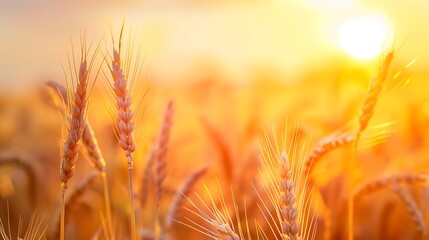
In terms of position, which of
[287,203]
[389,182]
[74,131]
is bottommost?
[389,182]

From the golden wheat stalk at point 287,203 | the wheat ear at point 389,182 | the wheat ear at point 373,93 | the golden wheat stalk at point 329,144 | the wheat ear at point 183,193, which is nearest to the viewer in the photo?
the golden wheat stalk at point 287,203

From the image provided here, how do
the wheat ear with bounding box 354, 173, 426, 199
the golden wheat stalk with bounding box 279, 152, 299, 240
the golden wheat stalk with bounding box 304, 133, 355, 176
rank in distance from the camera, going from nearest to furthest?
the golden wheat stalk with bounding box 279, 152, 299, 240
the golden wheat stalk with bounding box 304, 133, 355, 176
the wheat ear with bounding box 354, 173, 426, 199

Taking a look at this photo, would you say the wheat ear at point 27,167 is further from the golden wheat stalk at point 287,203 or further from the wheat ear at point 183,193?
the golden wheat stalk at point 287,203

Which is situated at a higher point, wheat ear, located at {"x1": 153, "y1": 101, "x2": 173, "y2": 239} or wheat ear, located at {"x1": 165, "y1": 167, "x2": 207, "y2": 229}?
wheat ear, located at {"x1": 153, "y1": 101, "x2": 173, "y2": 239}

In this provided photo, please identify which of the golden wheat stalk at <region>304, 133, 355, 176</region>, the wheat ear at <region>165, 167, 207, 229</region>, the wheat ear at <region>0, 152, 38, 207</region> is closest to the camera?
the golden wheat stalk at <region>304, 133, 355, 176</region>

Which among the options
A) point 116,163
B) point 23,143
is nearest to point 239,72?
point 23,143

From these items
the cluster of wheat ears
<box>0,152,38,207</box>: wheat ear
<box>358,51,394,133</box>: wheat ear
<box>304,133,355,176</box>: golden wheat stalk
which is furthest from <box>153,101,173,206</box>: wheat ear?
<box>0,152,38,207</box>: wheat ear

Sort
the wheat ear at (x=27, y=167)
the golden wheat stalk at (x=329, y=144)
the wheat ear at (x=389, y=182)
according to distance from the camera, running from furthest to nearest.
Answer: the wheat ear at (x=27, y=167) < the wheat ear at (x=389, y=182) < the golden wheat stalk at (x=329, y=144)

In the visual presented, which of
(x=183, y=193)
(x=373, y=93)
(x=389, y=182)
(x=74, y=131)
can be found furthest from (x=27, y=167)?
(x=373, y=93)

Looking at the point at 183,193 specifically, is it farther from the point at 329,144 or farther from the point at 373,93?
the point at 373,93

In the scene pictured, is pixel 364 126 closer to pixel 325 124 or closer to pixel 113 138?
→ pixel 325 124

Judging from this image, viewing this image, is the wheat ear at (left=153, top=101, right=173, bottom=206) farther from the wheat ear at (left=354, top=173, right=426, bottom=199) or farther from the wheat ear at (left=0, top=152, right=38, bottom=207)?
the wheat ear at (left=0, top=152, right=38, bottom=207)

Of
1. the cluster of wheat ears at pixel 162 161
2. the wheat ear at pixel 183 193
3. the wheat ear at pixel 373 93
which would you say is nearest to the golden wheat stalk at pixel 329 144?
the cluster of wheat ears at pixel 162 161

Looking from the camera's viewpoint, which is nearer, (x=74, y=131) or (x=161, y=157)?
(x=74, y=131)
